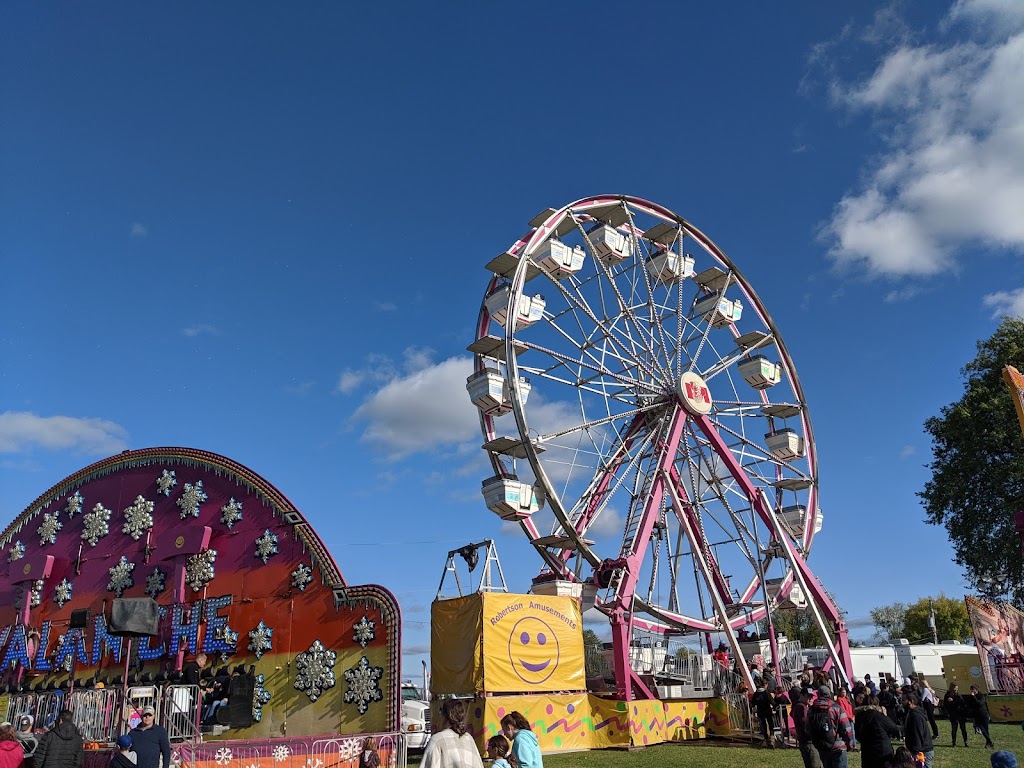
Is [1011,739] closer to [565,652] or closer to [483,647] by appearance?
[565,652]

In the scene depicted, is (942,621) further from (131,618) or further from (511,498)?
(131,618)

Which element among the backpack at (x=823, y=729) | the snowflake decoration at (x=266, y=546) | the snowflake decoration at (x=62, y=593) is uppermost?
the snowflake decoration at (x=266, y=546)

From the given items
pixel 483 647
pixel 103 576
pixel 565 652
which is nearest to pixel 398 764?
pixel 483 647

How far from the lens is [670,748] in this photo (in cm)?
1664

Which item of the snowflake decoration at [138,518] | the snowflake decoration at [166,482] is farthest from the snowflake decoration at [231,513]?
the snowflake decoration at [138,518]

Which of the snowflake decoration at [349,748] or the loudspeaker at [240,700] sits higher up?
the loudspeaker at [240,700]

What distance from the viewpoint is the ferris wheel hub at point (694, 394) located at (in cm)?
2419

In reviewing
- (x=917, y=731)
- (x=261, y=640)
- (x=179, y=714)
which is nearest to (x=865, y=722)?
(x=917, y=731)

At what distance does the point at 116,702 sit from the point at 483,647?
648 cm

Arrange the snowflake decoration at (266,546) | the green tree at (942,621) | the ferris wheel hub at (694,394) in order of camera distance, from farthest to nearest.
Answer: the green tree at (942,621)
the ferris wheel hub at (694,394)
the snowflake decoration at (266,546)

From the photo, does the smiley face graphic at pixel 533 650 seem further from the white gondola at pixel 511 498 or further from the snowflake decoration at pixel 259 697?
the snowflake decoration at pixel 259 697

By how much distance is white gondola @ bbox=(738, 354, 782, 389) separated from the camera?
27.9 m

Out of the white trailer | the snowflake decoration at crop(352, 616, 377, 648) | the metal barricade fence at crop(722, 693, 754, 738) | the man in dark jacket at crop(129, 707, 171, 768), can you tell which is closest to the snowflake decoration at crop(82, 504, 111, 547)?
the snowflake decoration at crop(352, 616, 377, 648)

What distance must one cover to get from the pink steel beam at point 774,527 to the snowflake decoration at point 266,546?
41.2 ft
